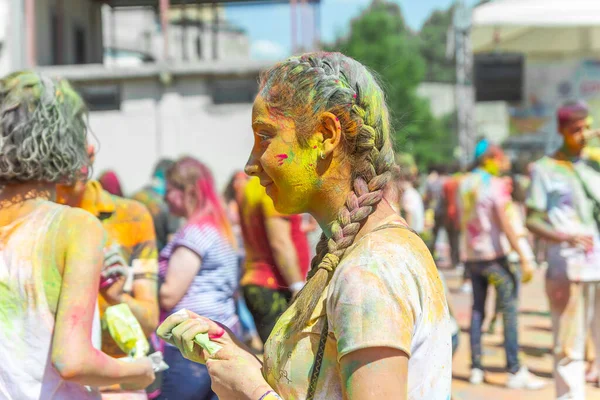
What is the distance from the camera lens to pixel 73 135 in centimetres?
267

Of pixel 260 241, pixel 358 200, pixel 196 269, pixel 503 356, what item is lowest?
pixel 503 356

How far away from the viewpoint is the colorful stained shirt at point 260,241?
5.67 m

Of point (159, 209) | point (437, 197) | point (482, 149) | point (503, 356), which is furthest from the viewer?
point (437, 197)

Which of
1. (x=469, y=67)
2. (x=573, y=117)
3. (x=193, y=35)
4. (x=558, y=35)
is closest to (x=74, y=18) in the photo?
(x=193, y=35)

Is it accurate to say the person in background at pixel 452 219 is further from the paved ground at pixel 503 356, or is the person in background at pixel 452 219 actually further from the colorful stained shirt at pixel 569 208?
the colorful stained shirt at pixel 569 208

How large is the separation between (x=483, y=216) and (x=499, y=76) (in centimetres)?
1172

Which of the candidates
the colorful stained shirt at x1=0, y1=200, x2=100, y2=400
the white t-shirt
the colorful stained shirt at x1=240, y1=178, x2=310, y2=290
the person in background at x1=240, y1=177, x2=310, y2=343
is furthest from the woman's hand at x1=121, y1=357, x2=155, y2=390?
the white t-shirt

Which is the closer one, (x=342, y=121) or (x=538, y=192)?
(x=342, y=121)

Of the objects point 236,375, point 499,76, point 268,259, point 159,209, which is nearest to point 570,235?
point 268,259

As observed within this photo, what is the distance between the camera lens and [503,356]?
822cm

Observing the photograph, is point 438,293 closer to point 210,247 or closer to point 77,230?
point 77,230

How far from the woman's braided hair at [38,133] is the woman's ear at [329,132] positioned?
3.64 ft

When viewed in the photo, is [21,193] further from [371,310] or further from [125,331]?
[371,310]

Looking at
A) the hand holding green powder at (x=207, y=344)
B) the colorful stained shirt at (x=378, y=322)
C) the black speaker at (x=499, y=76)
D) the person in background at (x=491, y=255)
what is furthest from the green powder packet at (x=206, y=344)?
the black speaker at (x=499, y=76)
